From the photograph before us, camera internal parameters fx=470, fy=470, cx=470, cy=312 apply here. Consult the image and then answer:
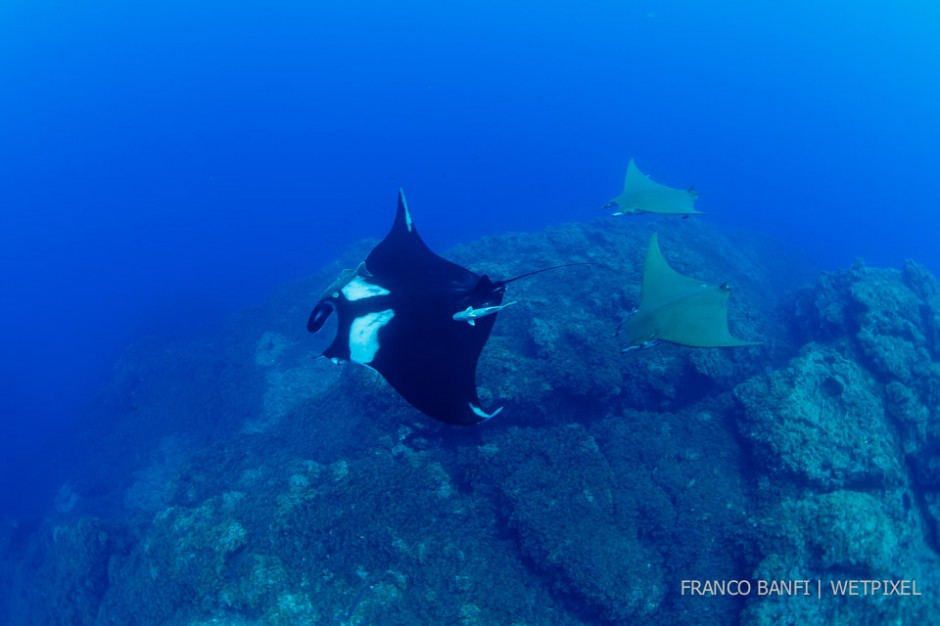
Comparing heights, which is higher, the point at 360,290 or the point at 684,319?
the point at 360,290

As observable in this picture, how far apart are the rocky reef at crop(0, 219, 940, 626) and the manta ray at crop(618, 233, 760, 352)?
163 centimetres

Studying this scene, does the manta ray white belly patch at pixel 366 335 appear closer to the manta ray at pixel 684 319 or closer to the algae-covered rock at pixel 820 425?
the manta ray at pixel 684 319

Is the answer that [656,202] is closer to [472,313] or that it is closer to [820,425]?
[820,425]

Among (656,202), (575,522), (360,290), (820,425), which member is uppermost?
(360,290)

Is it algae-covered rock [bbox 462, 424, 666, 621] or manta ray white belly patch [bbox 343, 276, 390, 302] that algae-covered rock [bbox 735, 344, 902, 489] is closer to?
algae-covered rock [bbox 462, 424, 666, 621]

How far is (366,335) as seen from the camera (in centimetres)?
387

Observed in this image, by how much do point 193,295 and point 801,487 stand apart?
27321 mm

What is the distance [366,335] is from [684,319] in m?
3.19

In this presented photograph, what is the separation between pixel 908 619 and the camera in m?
4.92

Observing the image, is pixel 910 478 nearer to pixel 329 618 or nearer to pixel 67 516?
pixel 329 618

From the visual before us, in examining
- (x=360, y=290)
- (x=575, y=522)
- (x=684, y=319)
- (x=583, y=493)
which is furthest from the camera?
(x=583, y=493)

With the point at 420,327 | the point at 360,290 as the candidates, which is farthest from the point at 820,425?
→ the point at 360,290

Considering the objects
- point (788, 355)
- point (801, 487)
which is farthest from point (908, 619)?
point (788, 355)

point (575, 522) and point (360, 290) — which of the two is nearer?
point (360, 290)
